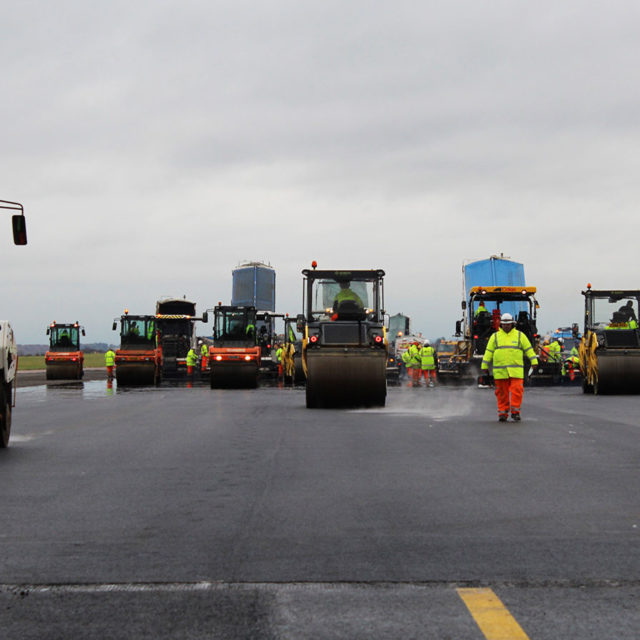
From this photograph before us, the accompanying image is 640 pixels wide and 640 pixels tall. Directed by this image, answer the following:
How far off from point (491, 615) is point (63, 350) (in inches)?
1536

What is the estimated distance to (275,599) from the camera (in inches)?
176

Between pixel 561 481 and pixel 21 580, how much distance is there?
5.02 meters

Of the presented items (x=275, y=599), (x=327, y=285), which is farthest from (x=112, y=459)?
(x=327, y=285)

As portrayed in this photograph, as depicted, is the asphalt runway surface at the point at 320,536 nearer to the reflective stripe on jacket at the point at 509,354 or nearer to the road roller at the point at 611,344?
the reflective stripe on jacket at the point at 509,354

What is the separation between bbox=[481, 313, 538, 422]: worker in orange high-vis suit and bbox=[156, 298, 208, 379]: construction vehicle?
88.5 feet

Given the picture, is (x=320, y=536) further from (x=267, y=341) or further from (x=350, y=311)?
(x=267, y=341)

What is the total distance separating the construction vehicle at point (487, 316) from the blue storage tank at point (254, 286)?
13.5 m

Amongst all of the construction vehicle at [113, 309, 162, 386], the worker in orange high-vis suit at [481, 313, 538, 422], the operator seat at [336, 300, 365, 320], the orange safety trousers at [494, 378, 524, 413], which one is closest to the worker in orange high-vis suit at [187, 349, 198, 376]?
the construction vehicle at [113, 309, 162, 386]

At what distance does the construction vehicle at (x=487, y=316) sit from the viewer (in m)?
28.7

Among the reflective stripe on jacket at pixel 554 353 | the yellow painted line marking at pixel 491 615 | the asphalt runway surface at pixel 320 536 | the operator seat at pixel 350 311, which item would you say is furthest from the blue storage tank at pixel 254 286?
the yellow painted line marking at pixel 491 615

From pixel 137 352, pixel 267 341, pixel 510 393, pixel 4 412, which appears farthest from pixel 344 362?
pixel 267 341

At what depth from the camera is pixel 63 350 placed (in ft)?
136

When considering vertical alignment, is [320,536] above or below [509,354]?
below

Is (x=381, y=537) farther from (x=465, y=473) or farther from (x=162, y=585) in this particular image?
(x=465, y=473)
